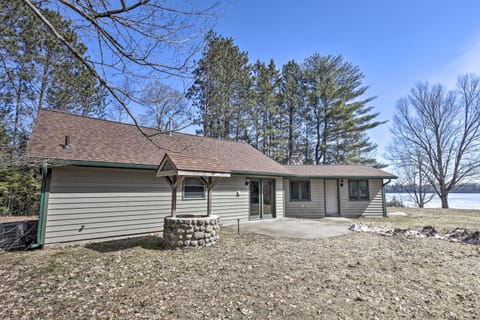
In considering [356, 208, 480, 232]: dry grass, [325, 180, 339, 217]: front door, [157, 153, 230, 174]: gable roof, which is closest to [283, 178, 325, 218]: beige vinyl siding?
[325, 180, 339, 217]: front door

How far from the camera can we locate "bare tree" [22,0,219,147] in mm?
2719

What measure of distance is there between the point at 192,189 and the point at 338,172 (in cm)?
847

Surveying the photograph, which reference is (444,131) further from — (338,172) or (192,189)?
(192,189)

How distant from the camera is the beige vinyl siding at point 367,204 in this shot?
505 inches

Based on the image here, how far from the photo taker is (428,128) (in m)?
20.4

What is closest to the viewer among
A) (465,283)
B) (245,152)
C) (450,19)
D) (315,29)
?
(465,283)

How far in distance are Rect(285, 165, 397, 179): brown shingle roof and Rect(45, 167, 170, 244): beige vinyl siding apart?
7.38m

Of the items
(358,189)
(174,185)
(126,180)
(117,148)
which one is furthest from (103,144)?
(358,189)

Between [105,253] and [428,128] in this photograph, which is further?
[428,128]

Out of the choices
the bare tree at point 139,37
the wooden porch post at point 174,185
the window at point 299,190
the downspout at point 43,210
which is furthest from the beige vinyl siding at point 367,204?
the downspout at point 43,210

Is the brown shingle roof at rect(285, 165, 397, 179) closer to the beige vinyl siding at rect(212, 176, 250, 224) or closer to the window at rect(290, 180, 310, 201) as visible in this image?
the window at rect(290, 180, 310, 201)

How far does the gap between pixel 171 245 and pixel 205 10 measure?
4926 mm

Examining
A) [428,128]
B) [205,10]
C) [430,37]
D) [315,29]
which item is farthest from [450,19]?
[428,128]

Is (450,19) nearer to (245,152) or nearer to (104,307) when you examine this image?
(245,152)
